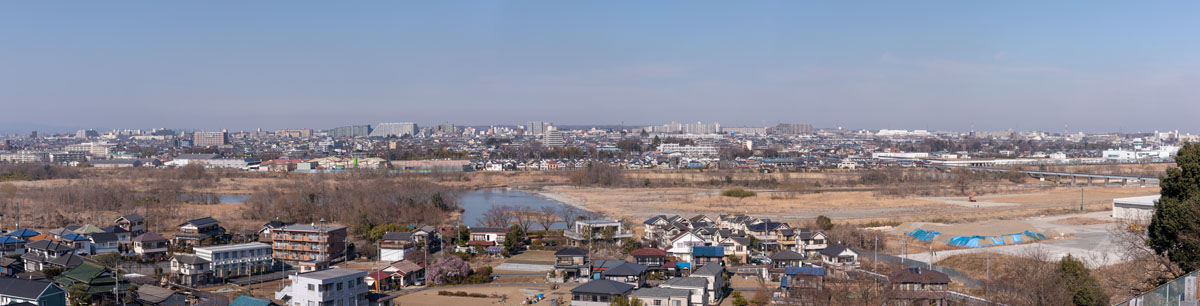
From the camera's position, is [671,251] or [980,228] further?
[980,228]

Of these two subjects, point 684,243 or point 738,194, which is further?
point 738,194

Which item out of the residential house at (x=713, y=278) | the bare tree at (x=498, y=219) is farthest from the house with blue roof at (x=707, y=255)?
the bare tree at (x=498, y=219)

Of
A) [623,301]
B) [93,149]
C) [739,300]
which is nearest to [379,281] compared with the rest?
[623,301]

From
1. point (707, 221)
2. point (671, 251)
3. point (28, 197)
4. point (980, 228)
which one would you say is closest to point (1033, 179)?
point (980, 228)

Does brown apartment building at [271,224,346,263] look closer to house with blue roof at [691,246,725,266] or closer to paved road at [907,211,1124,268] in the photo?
house with blue roof at [691,246,725,266]

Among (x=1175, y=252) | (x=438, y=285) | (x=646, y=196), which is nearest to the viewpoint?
(x=1175, y=252)

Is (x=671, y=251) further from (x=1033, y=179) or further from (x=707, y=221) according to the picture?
(x=1033, y=179)

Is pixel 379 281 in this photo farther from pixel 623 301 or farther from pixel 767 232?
pixel 767 232
